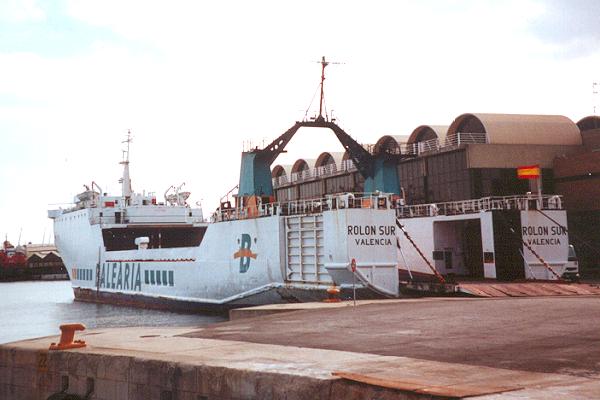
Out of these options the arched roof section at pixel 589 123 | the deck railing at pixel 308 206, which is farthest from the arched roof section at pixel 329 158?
the deck railing at pixel 308 206

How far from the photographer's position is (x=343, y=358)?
9078 millimetres

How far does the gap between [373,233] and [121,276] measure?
24.7 m

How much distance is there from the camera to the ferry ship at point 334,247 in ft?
76.7

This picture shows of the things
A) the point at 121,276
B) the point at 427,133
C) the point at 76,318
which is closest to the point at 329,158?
the point at 427,133

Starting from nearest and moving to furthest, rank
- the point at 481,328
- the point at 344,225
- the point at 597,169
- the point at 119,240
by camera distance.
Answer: the point at 481,328 < the point at 344,225 < the point at 597,169 < the point at 119,240

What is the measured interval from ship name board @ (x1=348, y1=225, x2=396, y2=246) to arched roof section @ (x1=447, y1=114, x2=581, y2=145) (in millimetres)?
19400

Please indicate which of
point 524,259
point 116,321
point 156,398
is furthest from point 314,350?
point 116,321

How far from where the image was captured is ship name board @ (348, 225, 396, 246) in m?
23.1

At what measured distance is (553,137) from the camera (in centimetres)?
4250

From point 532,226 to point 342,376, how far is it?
65.5ft

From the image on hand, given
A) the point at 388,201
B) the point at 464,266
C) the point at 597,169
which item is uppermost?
the point at 597,169

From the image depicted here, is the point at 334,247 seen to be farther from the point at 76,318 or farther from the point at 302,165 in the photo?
the point at 302,165

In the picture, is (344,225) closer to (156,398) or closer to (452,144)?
(156,398)

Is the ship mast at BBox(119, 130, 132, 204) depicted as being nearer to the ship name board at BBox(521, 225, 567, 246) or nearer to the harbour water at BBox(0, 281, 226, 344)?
the harbour water at BBox(0, 281, 226, 344)
